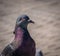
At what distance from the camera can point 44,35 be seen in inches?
210

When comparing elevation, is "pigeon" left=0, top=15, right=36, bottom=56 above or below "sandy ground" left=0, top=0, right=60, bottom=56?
above

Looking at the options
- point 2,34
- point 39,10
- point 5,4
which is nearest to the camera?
point 2,34

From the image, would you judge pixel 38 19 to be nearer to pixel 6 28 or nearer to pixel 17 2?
pixel 6 28

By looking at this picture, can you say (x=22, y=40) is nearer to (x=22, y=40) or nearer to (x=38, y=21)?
(x=22, y=40)

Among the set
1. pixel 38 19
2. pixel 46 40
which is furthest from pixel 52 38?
pixel 38 19

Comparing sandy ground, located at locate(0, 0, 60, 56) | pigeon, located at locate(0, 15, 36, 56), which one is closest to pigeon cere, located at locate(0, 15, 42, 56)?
pigeon, located at locate(0, 15, 36, 56)

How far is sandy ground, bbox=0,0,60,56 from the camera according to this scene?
497 centimetres

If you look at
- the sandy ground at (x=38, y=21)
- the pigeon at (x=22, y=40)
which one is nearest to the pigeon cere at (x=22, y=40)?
the pigeon at (x=22, y=40)

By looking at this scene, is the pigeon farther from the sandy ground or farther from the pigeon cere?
the sandy ground

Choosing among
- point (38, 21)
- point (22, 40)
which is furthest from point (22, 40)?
point (38, 21)

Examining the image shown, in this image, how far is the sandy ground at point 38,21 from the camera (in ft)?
16.3

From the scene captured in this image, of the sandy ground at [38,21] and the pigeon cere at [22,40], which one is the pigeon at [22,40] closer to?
the pigeon cere at [22,40]

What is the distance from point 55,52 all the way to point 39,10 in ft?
7.12

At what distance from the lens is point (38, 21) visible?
6.01m
